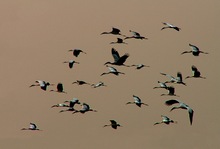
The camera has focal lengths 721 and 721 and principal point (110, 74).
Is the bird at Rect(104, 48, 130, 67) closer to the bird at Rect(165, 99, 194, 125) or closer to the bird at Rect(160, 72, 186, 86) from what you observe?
the bird at Rect(160, 72, 186, 86)

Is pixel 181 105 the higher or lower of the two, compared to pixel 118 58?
lower

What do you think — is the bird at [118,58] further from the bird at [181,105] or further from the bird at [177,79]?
the bird at [181,105]

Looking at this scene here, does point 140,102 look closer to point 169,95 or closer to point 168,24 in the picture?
point 169,95

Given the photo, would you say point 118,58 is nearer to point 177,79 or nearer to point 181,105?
point 177,79

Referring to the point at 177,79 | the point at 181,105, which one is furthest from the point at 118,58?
the point at 181,105

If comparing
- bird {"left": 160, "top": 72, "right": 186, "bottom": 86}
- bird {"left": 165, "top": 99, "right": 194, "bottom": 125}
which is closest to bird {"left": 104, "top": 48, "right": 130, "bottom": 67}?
bird {"left": 160, "top": 72, "right": 186, "bottom": 86}

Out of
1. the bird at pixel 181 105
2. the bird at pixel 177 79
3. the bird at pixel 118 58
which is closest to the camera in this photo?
the bird at pixel 181 105

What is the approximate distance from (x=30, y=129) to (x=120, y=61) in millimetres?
15146

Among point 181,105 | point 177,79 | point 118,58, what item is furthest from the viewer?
point 177,79

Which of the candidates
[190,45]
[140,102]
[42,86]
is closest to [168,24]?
[190,45]

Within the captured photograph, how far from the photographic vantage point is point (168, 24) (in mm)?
74188

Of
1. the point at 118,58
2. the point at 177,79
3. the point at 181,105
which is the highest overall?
the point at 118,58

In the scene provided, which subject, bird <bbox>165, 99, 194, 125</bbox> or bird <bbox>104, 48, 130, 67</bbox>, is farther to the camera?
bird <bbox>104, 48, 130, 67</bbox>

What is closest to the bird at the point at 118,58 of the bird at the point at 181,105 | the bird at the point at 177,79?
the bird at the point at 177,79
